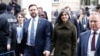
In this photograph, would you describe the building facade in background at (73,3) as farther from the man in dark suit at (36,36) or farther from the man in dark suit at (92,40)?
the man in dark suit at (92,40)

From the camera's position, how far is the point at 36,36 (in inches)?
369

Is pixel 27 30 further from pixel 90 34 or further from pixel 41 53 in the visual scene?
pixel 90 34

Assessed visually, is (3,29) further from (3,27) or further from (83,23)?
(83,23)

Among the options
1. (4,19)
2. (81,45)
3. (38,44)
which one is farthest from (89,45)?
(4,19)

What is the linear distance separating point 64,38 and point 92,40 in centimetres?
311

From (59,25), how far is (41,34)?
30.0 inches

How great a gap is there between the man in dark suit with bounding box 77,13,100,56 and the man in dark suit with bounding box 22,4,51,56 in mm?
2698

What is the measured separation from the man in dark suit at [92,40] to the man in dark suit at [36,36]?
2.70 meters

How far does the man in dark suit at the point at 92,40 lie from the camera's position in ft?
21.8

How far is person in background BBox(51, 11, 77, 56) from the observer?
9812mm

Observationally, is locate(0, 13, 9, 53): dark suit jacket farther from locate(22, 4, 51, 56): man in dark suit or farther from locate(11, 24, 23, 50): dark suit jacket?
locate(11, 24, 23, 50): dark suit jacket

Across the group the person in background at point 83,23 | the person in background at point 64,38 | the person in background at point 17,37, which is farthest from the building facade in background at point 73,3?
the person in background at point 64,38

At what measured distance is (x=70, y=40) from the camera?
984 centimetres

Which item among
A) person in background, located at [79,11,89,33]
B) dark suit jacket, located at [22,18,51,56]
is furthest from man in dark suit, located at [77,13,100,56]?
person in background, located at [79,11,89,33]
